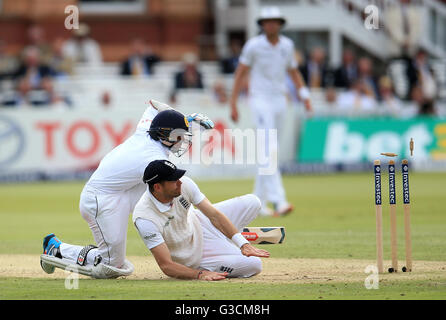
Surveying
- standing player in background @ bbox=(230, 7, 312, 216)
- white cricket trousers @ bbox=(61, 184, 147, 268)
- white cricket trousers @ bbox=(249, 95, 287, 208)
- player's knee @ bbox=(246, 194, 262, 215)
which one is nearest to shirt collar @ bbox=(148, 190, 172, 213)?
white cricket trousers @ bbox=(61, 184, 147, 268)

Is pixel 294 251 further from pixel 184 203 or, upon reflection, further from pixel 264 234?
pixel 184 203

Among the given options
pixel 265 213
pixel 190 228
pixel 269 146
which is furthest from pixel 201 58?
pixel 190 228

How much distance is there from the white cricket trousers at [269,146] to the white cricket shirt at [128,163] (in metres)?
5.08

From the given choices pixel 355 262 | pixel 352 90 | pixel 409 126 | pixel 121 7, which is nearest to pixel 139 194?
pixel 355 262

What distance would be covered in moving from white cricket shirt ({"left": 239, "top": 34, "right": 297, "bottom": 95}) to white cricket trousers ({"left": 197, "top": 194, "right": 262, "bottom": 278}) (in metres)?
5.51

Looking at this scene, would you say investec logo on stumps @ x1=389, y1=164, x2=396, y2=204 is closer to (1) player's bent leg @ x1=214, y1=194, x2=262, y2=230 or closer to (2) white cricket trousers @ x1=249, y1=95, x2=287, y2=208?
(1) player's bent leg @ x1=214, y1=194, x2=262, y2=230

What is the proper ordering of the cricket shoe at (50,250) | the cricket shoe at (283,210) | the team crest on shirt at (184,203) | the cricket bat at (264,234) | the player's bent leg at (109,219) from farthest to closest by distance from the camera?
1. the cricket shoe at (283,210)
2. the cricket shoe at (50,250)
3. the cricket bat at (264,234)
4. the player's bent leg at (109,219)
5. the team crest on shirt at (184,203)

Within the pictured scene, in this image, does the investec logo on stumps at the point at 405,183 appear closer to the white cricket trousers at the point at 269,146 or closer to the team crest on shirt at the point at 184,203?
the team crest on shirt at the point at 184,203

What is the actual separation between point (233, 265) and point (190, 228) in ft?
1.57

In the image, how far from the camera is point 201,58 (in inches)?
1149

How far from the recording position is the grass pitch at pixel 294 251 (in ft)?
24.5

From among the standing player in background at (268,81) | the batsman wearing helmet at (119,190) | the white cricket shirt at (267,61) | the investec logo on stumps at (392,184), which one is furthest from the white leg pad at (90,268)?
the white cricket shirt at (267,61)

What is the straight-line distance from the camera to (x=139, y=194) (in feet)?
28.1

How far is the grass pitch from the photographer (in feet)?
24.5
